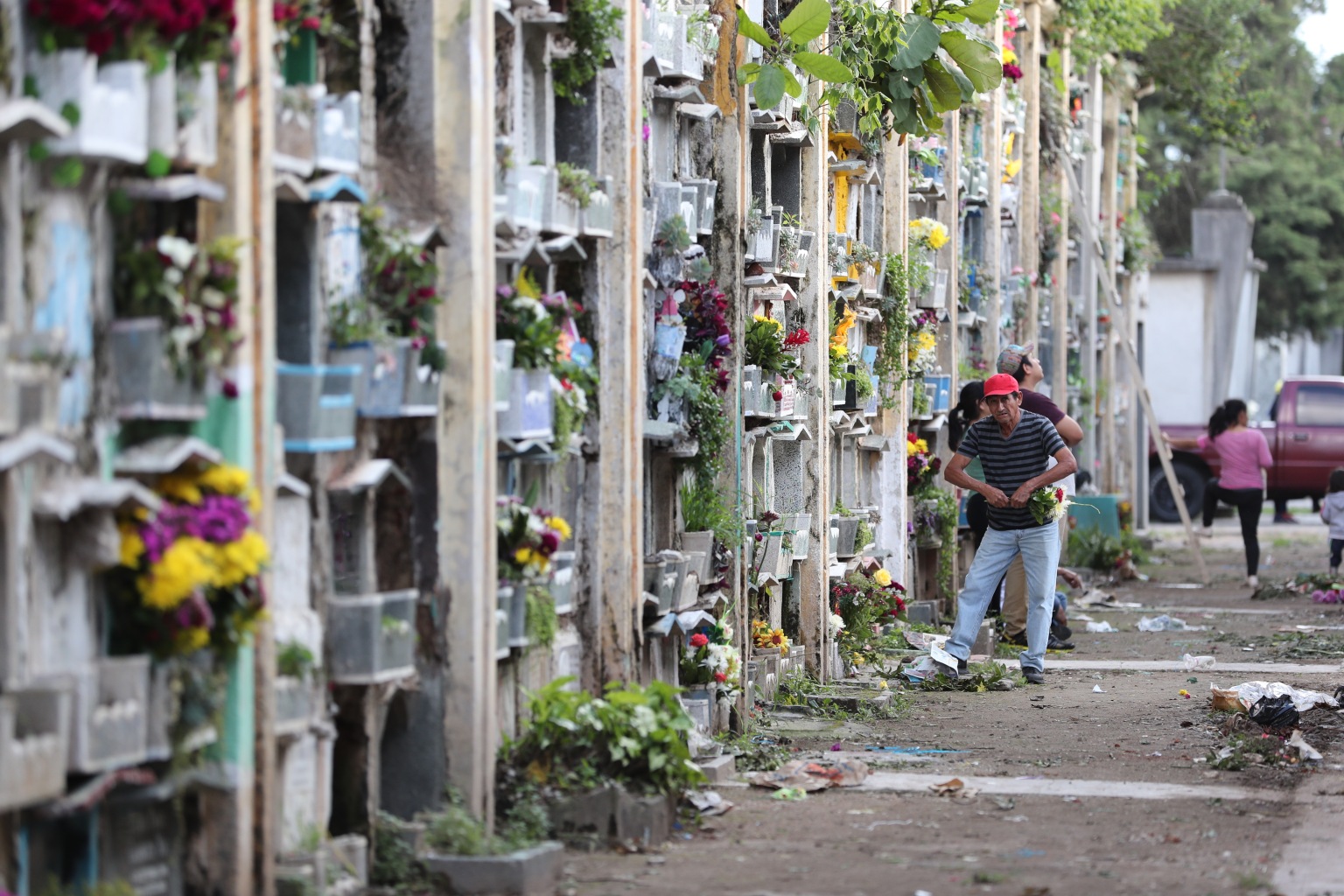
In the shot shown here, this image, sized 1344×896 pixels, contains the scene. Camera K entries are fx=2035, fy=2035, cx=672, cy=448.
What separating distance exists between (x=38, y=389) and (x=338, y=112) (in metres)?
2.01

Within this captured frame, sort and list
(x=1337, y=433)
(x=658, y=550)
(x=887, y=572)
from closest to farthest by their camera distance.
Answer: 1. (x=658, y=550)
2. (x=887, y=572)
3. (x=1337, y=433)

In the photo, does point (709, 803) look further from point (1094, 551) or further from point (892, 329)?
point (1094, 551)

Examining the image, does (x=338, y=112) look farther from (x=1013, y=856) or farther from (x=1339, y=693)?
(x=1339, y=693)

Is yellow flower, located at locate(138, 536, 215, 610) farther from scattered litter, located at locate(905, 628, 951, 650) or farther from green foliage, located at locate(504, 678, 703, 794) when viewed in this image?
scattered litter, located at locate(905, 628, 951, 650)

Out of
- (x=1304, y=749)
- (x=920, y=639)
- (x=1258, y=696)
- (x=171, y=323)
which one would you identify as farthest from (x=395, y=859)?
(x=920, y=639)

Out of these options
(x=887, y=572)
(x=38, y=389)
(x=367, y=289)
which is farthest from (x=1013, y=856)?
(x=887, y=572)

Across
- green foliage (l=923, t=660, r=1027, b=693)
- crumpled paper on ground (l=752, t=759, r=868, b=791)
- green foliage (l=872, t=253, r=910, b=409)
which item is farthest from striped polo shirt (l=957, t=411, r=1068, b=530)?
crumpled paper on ground (l=752, t=759, r=868, b=791)

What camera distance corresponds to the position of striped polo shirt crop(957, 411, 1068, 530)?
1350 cm

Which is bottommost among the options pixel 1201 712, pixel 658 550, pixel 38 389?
pixel 1201 712

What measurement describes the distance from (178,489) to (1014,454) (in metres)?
8.29

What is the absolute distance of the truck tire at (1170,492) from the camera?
34.0m

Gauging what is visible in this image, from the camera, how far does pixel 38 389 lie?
5578 mm

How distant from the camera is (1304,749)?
10.9 metres

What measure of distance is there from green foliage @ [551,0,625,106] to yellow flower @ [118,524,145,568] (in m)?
4.25
